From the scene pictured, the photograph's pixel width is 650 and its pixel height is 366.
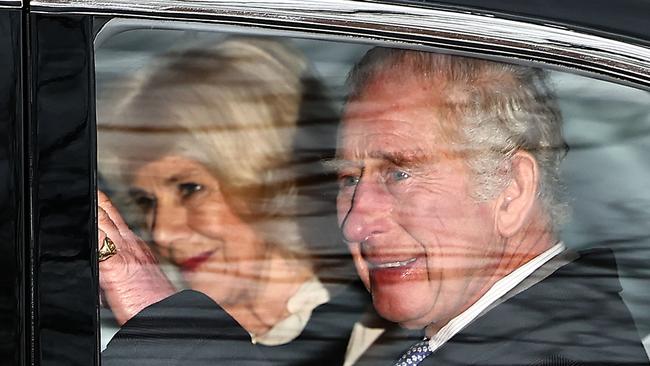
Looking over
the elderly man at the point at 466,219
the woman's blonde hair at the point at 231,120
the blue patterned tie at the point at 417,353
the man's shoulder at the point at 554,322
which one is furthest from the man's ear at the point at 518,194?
the woman's blonde hair at the point at 231,120

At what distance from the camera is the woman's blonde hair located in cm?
194

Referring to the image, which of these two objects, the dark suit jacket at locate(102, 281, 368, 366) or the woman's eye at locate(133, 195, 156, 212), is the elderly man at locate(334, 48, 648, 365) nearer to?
the dark suit jacket at locate(102, 281, 368, 366)

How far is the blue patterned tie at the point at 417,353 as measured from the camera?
198 centimetres

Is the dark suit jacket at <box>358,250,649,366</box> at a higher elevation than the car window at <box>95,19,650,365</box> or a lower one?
lower

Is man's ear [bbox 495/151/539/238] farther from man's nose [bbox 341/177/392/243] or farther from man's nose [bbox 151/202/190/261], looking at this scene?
man's nose [bbox 151/202/190/261]

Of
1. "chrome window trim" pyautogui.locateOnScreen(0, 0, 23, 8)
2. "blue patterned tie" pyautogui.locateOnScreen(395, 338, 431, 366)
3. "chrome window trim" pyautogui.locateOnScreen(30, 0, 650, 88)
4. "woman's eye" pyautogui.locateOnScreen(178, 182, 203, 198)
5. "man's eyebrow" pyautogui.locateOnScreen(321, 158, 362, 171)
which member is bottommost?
"blue patterned tie" pyautogui.locateOnScreen(395, 338, 431, 366)

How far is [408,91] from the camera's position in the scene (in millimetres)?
1967

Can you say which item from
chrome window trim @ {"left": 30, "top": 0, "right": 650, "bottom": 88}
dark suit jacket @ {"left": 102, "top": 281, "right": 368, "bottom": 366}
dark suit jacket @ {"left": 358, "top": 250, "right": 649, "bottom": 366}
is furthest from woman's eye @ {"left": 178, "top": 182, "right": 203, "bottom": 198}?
dark suit jacket @ {"left": 358, "top": 250, "right": 649, "bottom": 366}

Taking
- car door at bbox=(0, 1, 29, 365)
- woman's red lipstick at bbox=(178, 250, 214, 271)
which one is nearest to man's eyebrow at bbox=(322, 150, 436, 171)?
woman's red lipstick at bbox=(178, 250, 214, 271)

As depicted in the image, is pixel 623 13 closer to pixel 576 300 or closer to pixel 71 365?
pixel 576 300

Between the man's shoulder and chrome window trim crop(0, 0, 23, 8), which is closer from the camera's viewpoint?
chrome window trim crop(0, 0, 23, 8)

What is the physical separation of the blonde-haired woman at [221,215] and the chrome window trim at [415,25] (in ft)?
0.19

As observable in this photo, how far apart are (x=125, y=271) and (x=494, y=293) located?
0.55 m

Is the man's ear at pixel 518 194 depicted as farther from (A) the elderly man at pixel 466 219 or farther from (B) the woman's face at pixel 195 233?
(B) the woman's face at pixel 195 233
